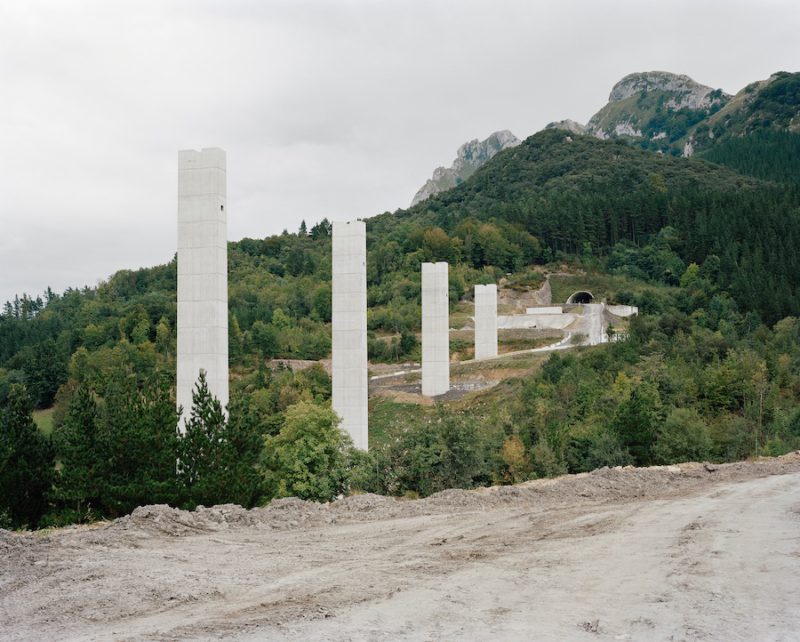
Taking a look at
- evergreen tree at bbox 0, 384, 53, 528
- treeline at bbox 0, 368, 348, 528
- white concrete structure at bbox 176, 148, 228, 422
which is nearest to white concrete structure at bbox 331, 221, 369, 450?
white concrete structure at bbox 176, 148, 228, 422

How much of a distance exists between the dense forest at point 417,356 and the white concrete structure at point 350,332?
221cm

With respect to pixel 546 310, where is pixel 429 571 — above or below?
below

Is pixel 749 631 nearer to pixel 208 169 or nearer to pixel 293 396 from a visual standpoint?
pixel 208 169

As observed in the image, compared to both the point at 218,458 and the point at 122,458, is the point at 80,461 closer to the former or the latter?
the point at 122,458

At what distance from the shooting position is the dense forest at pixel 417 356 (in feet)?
60.4

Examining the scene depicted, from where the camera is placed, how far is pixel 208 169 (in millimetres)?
22672

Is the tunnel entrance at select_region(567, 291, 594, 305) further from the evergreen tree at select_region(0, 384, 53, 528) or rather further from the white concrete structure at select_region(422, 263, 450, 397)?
the evergreen tree at select_region(0, 384, 53, 528)

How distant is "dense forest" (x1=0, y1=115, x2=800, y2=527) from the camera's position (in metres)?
18.4

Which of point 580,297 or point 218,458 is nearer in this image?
point 218,458

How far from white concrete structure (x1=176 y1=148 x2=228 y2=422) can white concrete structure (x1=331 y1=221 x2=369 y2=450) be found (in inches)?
253

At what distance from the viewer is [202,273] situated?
2250 cm

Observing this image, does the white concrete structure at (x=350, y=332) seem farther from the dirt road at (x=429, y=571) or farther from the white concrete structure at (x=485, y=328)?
the white concrete structure at (x=485, y=328)

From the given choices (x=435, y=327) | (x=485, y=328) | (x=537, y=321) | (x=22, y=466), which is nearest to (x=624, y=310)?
(x=537, y=321)

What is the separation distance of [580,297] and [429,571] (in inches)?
2873
